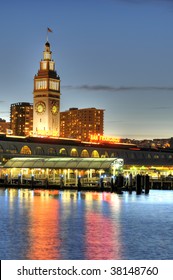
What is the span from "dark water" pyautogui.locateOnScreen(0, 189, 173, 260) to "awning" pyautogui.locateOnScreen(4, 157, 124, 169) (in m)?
41.1

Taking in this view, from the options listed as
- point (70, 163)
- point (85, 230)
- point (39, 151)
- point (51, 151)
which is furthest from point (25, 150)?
point (85, 230)

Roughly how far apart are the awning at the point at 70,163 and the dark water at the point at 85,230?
41.1 m

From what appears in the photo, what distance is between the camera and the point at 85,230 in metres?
59.0

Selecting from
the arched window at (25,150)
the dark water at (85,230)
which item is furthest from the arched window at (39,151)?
the dark water at (85,230)

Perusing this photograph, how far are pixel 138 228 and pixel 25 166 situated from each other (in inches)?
3299

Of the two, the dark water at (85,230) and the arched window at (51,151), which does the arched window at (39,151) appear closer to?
the arched window at (51,151)

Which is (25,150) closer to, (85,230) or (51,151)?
(51,151)

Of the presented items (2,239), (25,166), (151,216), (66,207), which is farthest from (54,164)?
(2,239)

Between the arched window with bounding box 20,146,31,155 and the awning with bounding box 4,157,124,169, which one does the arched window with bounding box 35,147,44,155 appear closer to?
the arched window with bounding box 20,146,31,155

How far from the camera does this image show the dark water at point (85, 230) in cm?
4628

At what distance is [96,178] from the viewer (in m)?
135

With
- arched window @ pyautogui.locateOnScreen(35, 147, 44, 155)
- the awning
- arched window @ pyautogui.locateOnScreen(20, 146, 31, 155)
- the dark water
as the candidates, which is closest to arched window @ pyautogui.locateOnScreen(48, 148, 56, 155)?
arched window @ pyautogui.locateOnScreen(35, 147, 44, 155)

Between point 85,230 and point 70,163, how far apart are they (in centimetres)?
7885

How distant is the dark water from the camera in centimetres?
4628
